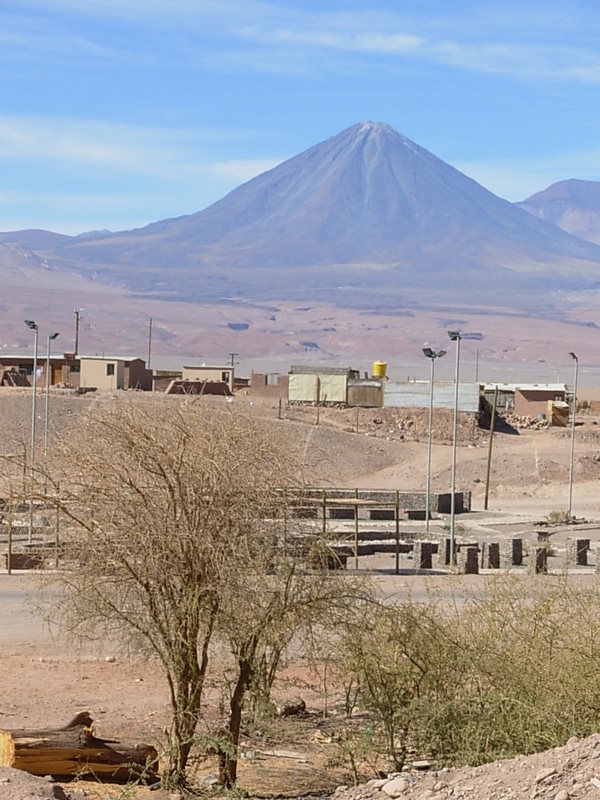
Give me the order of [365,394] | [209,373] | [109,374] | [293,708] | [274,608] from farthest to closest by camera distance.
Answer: [209,373] → [109,374] → [365,394] → [293,708] → [274,608]

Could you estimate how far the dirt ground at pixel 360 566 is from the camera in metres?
16.5

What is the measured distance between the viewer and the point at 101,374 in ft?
271

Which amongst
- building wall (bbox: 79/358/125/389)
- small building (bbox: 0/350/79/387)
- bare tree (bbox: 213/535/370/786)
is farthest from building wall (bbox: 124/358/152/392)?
bare tree (bbox: 213/535/370/786)

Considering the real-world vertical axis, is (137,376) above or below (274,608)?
above

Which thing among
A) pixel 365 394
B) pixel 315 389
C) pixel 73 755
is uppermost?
pixel 315 389

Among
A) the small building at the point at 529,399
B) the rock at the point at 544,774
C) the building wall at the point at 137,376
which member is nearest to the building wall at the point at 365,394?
the small building at the point at 529,399

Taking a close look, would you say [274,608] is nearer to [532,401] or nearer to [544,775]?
[544,775]

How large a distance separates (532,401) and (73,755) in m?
71.8

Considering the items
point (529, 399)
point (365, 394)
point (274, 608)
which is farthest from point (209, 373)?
point (274, 608)

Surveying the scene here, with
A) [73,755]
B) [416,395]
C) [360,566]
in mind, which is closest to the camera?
[73,755]

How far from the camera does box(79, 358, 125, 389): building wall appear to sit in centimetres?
8206

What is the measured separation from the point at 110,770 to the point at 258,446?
4242 mm

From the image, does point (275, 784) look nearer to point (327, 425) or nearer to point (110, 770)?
point (110, 770)

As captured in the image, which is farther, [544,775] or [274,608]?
[274,608]
